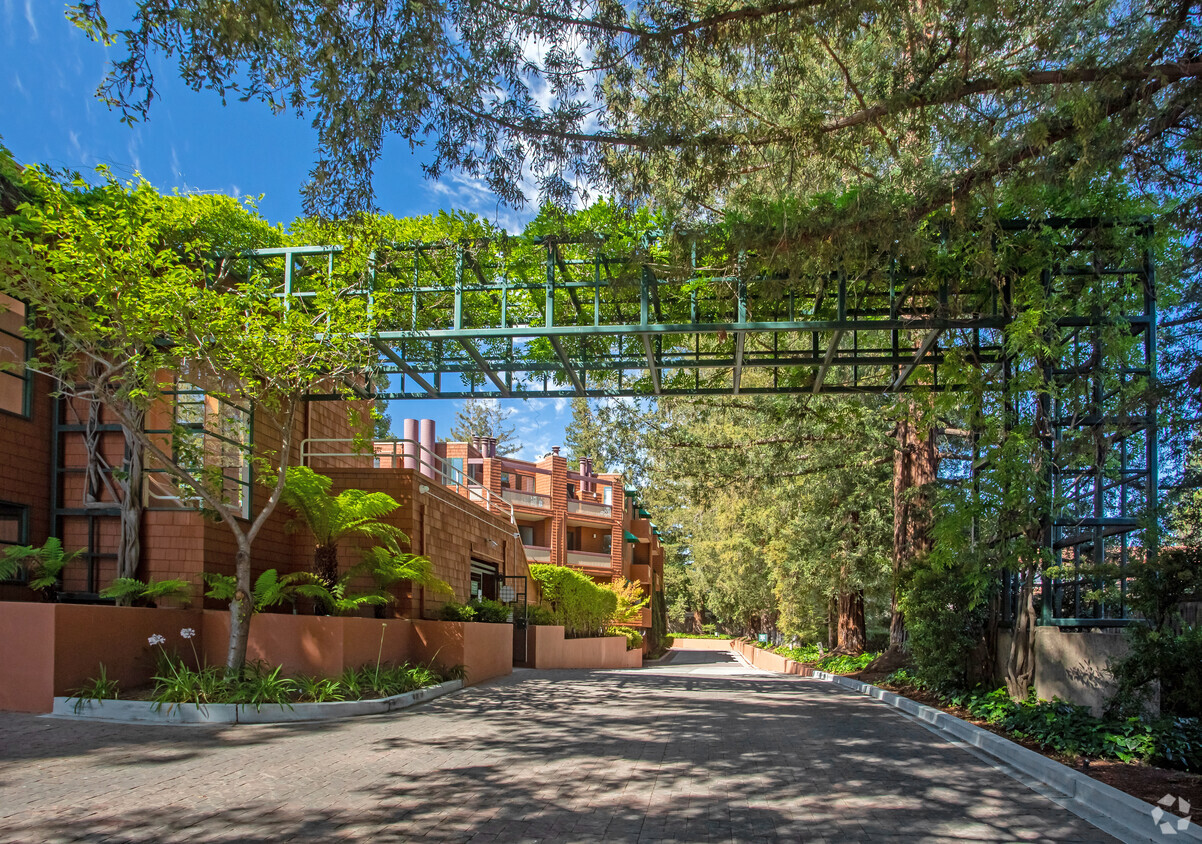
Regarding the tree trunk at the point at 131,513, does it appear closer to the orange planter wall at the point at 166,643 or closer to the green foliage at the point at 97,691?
the orange planter wall at the point at 166,643

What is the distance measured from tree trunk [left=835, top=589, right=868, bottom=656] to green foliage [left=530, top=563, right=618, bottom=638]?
780cm

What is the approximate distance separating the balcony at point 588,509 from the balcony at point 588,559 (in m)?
2.01

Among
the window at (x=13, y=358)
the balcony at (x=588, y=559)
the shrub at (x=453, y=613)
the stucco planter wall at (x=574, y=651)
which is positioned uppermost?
the window at (x=13, y=358)

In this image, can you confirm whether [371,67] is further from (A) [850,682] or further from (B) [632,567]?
(B) [632,567]

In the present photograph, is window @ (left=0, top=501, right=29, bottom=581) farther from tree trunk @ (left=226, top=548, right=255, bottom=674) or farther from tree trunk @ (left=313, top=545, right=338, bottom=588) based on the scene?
tree trunk @ (left=313, top=545, right=338, bottom=588)

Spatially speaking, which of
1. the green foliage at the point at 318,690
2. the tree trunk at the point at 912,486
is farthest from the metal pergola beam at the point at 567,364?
the tree trunk at the point at 912,486

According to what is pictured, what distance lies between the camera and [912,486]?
18734 millimetres

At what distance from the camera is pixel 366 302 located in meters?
13.4

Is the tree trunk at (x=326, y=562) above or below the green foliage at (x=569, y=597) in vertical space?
above

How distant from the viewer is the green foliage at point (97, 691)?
35.3ft

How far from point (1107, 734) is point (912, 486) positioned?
10.2 meters

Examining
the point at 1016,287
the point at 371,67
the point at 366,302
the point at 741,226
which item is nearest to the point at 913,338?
the point at 1016,287

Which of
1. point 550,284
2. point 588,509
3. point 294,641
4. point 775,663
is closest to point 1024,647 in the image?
point 550,284

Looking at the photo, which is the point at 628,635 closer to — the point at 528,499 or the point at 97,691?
the point at 528,499
